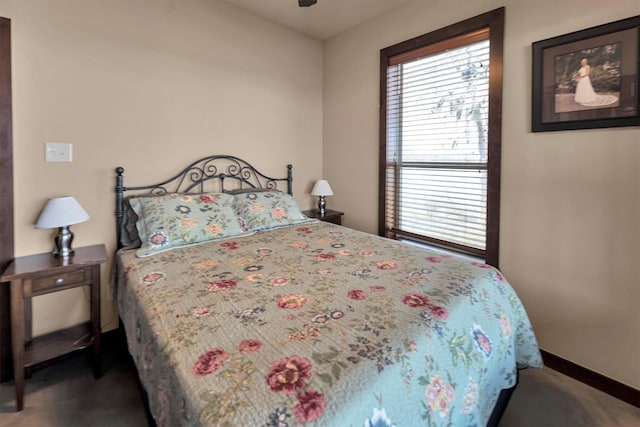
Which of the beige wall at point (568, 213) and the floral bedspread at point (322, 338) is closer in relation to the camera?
the floral bedspread at point (322, 338)

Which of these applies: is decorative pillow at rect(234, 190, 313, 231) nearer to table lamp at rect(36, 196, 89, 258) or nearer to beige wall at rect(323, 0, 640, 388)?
table lamp at rect(36, 196, 89, 258)

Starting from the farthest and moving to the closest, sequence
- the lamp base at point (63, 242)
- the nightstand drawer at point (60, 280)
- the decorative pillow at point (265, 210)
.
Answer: the decorative pillow at point (265, 210) → the lamp base at point (63, 242) → the nightstand drawer at point (60, 280)

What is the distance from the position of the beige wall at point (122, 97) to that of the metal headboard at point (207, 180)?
2.2 inches

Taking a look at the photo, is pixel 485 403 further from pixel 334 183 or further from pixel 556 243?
pixel 334 183

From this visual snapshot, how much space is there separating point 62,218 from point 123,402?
1087 millimetres

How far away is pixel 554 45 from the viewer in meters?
1.92

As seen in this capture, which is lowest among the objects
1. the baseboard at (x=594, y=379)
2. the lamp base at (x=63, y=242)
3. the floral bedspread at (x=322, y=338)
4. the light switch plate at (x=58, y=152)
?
the baseboard at (x=594, y=379)

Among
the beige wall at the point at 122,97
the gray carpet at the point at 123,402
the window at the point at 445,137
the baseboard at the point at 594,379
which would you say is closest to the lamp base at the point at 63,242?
the beige wall at the point at 122,97

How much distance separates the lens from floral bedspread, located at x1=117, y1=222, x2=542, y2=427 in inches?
32.9

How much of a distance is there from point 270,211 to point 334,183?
1.10 metres

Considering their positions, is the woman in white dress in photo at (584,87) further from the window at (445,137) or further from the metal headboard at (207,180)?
the metal headboard at (207,180)

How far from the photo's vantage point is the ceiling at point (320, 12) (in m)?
2.75

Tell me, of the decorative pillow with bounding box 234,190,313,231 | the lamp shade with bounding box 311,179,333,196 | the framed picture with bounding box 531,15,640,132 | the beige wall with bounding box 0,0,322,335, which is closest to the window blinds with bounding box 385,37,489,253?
the framed picture with bounding box 531,15,640,132

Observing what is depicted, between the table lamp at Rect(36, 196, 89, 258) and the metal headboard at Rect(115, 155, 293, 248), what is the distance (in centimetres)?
32
